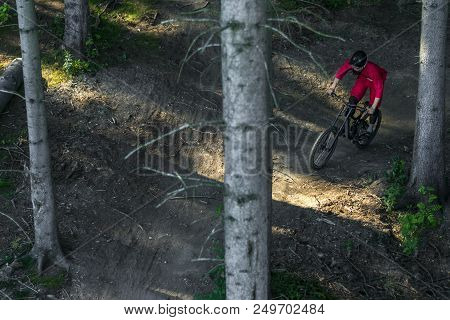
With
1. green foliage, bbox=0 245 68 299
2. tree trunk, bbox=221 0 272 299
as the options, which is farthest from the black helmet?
green foliage, bbox=0 245 68 299

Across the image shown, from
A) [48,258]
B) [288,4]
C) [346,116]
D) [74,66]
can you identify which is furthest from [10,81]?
[288,4]

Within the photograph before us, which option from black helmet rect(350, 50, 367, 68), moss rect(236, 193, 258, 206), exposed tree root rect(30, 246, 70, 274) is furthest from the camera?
black helmet rect(350, 50, 367, 68)

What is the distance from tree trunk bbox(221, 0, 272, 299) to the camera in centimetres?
578

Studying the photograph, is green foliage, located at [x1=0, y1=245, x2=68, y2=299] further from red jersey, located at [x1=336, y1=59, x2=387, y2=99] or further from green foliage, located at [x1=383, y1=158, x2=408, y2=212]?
red jersey, located at [x1=336, y1=59, x2=387, y2=99]

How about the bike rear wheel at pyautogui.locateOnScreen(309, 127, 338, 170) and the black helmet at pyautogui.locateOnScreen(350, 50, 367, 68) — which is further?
the bike rear wheel at pyautogui.locateOnScreen(309, 127, 338, 170)

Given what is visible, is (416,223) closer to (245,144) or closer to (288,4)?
(245,144)

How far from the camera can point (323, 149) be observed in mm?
11078

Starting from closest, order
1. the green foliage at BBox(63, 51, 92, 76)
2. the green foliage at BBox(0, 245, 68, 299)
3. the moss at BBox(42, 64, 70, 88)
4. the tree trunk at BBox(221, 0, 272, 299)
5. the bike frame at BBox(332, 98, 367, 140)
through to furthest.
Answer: the tree trunk at BBox(221, 0, 272, 299)
the green foliage at BBox(0, 245, 68, 299)
the bike frame at BBox(332, 98, 367, 140)
the moss at BBox(42, 64, 70, 88)
the green foliage at BBox(63, 51, 92, 76)

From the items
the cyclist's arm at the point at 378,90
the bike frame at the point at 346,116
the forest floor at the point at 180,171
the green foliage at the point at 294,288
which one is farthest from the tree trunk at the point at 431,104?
the green foliage at the point at 294,288

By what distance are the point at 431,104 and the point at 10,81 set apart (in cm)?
782

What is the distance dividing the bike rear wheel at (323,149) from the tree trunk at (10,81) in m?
5.86

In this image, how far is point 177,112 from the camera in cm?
1245

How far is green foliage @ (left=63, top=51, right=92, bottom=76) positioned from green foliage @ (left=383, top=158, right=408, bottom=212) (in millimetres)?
6424
